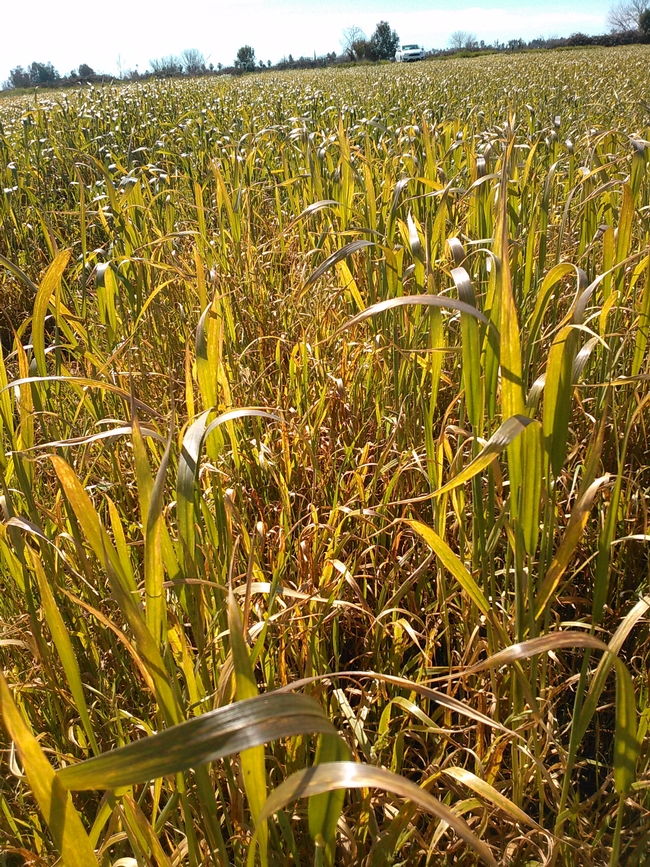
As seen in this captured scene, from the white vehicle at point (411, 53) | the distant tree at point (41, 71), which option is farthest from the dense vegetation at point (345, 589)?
Answer: the distant tree at point (41, 71)

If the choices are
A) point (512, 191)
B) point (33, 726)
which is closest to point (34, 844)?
point (33, 726)

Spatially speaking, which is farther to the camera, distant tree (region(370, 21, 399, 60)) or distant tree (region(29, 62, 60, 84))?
distant tree (region(29, 62, 60, 84))

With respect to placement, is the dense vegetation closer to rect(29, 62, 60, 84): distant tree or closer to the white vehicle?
the white vehicle

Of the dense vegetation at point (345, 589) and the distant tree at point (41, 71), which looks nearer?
the dense vegetation at point (345, 589)

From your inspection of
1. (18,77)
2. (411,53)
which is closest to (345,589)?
(411,53)

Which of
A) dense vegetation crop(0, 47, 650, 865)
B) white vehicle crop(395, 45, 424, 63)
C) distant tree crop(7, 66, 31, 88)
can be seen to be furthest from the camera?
distant tree crop(7, 66, 31, 88)

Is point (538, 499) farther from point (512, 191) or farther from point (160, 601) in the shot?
point (512, 191)

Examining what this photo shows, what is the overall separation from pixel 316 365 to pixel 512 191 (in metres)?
0.74

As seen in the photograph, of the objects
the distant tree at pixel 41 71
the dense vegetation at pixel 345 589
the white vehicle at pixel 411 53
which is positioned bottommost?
the dense vegetation at pixel 345 589

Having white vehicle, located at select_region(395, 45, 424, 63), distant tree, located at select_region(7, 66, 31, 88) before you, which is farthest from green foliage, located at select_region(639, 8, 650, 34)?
distant tree, located at select_region(7, 66, 31, 88)

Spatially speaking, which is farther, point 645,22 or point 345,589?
point 645,22

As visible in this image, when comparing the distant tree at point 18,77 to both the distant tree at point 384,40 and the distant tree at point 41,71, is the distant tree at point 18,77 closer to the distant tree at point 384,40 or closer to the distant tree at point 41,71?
the distant tree at point 41,71

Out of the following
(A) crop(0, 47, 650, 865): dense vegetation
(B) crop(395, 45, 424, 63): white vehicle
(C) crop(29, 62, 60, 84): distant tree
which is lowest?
(A) crop(0, 47, 650, 865): dense vegetation

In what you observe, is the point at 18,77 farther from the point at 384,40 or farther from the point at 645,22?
the point at 645,22
